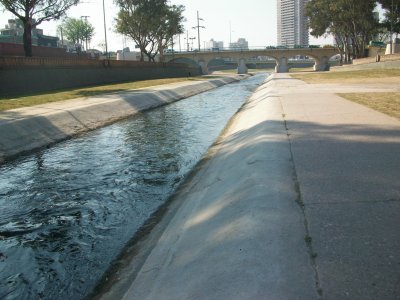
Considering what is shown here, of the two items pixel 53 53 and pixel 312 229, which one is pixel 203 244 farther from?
pixel 53 53

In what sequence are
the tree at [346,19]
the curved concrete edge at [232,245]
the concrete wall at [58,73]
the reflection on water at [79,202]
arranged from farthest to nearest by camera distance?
the tree at [346,19] < the concrete wall at [58,73] < the reflection on water at [79,202] < the curved concrete edge at [232,245]

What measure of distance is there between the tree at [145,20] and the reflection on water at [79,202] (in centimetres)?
5732

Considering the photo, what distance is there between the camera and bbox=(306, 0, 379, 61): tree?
222 ft

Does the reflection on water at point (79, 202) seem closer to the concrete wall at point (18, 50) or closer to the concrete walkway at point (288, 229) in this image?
the concrete walkway at point (288, 229)

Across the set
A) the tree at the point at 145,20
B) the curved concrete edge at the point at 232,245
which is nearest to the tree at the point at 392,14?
the tree at the point at 145,20

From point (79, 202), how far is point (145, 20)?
66.6 meters

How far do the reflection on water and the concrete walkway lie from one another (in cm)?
93

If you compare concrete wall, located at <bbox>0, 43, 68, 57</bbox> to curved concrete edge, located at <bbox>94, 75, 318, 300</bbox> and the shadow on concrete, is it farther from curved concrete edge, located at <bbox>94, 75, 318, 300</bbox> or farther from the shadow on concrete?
curved concrete edge, located at <bbox>94, 75, 318, 300</bbox>

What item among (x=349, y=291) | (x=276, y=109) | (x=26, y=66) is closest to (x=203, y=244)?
(x=349, y=291)

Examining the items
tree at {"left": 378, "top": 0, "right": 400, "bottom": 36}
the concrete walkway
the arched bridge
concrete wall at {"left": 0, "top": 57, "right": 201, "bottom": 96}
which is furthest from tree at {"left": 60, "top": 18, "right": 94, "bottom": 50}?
the concrete walkway

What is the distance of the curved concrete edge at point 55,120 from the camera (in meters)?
15.7

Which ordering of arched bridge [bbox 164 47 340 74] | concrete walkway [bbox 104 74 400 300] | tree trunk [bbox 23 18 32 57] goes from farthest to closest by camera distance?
arched bridge [bbox 164 47 340 74]
tree trunk [bbox 23 18 32 57]
concrete walkway [bbox 104 74 400 300]

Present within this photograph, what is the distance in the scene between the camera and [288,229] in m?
4.94

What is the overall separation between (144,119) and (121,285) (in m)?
19.0
